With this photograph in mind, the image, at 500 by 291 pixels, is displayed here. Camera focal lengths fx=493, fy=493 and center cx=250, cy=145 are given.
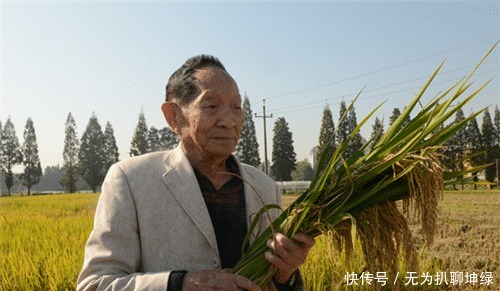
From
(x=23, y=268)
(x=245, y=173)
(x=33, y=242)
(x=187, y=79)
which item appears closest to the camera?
(x=187, y=79)

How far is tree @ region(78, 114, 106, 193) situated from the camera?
41406 millimetres

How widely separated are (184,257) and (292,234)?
354 millimetres

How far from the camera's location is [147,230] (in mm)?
1557

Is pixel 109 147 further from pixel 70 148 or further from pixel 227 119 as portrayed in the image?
pixel 227 119

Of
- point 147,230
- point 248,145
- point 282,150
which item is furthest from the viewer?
point 282,150

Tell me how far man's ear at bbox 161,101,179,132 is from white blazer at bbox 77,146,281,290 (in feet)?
0.49

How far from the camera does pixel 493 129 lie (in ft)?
136

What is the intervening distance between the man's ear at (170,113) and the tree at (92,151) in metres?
41.5

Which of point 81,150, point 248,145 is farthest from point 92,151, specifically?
A: point 248,145

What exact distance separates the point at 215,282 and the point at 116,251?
0.32 metres

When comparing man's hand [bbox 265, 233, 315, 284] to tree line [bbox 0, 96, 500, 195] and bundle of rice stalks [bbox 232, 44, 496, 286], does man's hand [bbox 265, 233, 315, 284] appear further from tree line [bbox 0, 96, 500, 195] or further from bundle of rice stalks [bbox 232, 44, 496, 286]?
tree line [bbox 0, 96, 500, 195]

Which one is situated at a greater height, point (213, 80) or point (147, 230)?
point (213, 80)

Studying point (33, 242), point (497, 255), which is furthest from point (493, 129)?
point (33, 242)

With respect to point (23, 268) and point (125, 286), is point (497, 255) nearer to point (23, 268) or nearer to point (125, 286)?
point (23, 268)
